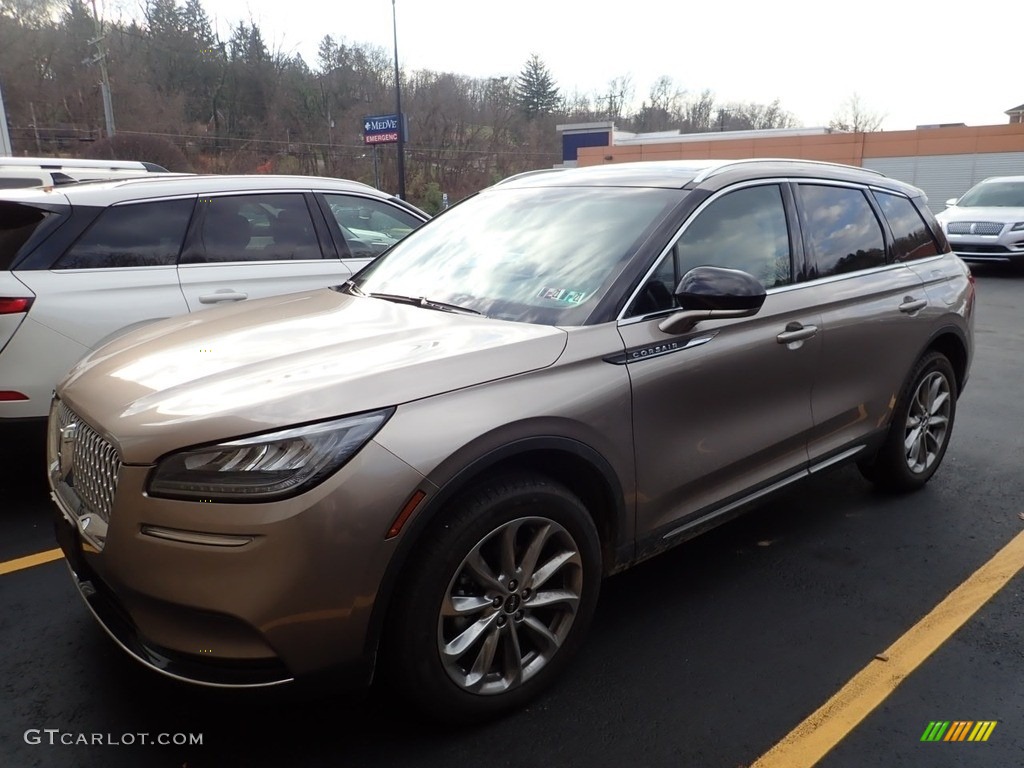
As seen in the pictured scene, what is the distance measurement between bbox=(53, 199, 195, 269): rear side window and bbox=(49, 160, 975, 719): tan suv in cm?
157

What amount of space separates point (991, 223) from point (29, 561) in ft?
52.3

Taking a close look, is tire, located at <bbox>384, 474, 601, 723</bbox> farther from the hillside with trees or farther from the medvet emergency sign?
the hillside with trees

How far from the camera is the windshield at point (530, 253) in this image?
285 cm

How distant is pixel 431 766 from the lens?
228 centimetres

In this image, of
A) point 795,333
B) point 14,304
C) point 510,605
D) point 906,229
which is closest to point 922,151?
point 906,229

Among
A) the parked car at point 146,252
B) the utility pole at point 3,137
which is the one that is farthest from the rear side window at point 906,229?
the utility pole at point 3,137

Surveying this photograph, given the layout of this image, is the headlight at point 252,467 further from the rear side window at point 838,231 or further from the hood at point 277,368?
the rear side window at point 838,231

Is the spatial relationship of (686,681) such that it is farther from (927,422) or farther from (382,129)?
(382,129)

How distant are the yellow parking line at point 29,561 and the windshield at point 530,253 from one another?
6.29 feet

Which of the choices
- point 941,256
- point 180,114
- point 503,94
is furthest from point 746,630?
point 503,94

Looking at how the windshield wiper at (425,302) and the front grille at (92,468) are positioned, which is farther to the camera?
the windshield wiper at (425,302)

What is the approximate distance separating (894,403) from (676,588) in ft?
5.40

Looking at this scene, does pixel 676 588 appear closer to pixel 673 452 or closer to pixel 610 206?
pixel 673 452

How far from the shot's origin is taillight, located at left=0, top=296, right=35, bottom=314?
3.88 metres
